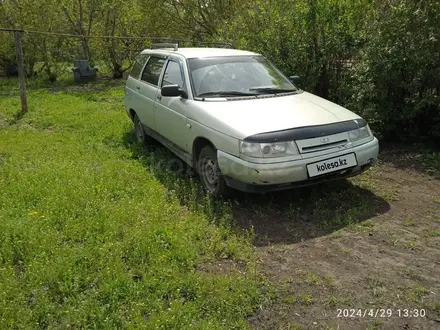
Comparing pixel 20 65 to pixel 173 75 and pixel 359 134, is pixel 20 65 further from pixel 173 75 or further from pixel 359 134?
pixel 359 134

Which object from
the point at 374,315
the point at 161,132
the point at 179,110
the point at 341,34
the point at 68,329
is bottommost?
the point at 68,329

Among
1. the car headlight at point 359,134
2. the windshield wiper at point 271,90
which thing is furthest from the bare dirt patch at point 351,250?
the windshield wiper at point 271,90

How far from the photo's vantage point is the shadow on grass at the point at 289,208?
3.83 m

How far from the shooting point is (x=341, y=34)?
7.04m

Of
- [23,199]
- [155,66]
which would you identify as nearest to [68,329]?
[23,199]

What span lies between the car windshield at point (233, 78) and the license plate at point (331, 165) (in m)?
1.38

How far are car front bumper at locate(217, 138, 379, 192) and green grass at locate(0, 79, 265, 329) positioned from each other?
15.6 inches

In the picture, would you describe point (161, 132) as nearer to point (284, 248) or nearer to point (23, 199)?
point (23, 199)

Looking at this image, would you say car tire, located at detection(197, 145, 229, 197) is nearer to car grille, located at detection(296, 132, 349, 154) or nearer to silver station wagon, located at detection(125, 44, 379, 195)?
silver station wagon, located at detection(125, 44, 379, 195)

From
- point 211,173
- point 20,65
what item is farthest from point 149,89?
point 20,65

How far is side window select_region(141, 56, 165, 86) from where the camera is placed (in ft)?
19.4

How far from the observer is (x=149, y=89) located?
6.00 meters

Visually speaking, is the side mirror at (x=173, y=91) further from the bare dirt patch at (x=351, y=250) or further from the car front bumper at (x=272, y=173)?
the bare dirt patch at (x=351, y=250)

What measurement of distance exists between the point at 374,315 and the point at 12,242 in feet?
9.91
